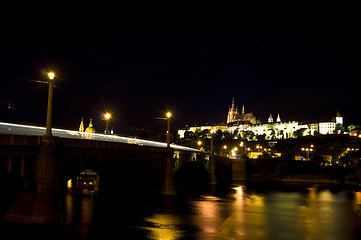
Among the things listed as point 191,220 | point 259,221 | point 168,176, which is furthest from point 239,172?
point 191,220

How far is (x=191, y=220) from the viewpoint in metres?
31.5

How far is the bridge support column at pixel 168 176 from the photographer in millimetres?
45438

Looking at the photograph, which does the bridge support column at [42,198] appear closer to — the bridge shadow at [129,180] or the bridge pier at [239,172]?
the bridge shadow at [129,180]

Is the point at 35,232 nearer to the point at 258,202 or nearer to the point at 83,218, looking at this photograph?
the point at 83,218

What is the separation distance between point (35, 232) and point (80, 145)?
8.08 metres

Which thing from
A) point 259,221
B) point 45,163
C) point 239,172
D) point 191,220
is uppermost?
point 45,163

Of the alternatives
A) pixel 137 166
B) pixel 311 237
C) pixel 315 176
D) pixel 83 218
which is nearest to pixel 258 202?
pixel 137 166

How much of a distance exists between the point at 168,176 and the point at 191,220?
1542 centimetres

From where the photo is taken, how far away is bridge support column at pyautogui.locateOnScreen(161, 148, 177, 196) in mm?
45438

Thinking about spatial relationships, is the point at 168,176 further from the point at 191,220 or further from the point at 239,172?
the point at 239,172

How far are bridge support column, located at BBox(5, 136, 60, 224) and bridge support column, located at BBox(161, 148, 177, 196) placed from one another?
23444mm

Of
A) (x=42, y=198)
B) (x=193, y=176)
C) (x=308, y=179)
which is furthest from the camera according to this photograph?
(x=308, y=179)

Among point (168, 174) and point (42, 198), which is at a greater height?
point (168, 174)

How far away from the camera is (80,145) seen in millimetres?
27016
